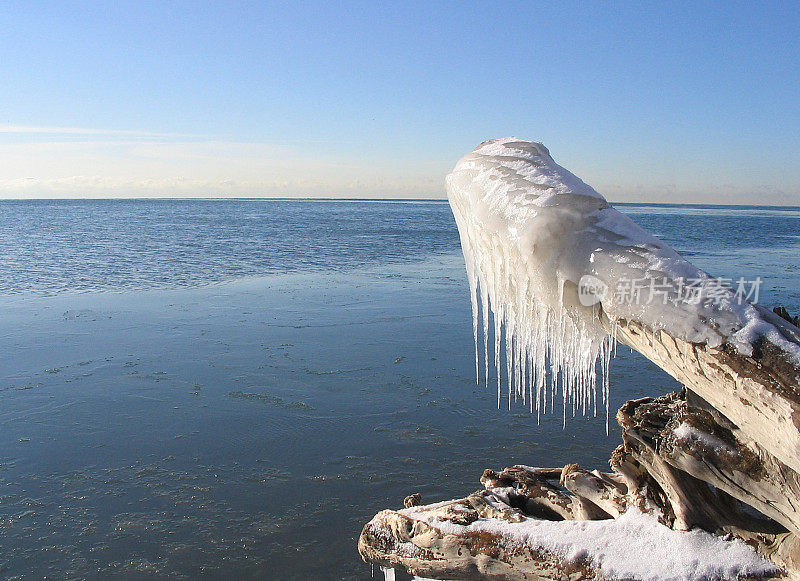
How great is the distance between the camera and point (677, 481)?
2773 millimetres

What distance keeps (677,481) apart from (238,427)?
16.2 ft

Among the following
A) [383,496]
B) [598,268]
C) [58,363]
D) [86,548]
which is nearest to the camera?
[598,268]

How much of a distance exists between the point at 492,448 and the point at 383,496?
4.52ft

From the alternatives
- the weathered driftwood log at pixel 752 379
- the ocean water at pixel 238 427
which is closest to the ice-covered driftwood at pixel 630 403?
the weathered driftwood log at pixel 752 379

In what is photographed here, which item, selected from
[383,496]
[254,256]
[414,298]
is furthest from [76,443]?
[254,256]

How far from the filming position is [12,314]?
38.4 feet

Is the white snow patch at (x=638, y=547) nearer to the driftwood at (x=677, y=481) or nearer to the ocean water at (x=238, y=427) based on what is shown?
the driftwood at (x=677, y=481)

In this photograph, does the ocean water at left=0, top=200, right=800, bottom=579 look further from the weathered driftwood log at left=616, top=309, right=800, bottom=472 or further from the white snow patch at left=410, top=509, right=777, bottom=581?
the weathered driftwood log at left=616, top=309, right=800, bottom=472

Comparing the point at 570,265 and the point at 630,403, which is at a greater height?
the point at 570,265

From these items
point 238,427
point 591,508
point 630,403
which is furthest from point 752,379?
point 238,427

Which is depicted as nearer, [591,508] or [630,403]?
[630,403]

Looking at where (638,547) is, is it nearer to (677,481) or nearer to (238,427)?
(677,481)

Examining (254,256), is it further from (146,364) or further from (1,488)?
(1,488)

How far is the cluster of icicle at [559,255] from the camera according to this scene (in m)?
2.15
